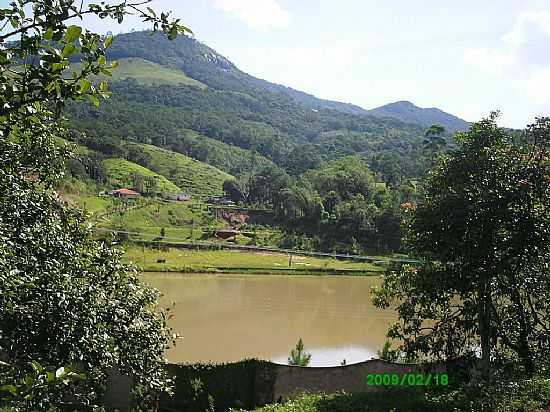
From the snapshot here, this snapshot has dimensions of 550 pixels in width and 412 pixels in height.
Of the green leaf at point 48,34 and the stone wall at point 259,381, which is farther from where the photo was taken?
the stone wall at point 259,381

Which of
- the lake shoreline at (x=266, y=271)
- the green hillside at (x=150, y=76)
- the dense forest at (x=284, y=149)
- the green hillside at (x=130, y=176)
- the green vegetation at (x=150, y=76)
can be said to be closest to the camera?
the lake shoreline at (x=266, y=271)

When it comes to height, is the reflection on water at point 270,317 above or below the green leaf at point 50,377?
below

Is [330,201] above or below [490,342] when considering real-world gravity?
above

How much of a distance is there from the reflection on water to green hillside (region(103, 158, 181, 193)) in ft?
131

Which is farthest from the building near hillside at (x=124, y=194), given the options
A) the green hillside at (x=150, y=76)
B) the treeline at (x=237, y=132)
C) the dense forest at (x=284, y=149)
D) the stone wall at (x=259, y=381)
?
the green hillside at (x=150, y=76)

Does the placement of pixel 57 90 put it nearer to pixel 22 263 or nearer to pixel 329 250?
pixel 22 263

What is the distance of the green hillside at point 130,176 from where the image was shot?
241ft

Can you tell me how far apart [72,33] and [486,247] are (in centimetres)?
750

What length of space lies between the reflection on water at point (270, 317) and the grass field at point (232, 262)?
206 centimetres

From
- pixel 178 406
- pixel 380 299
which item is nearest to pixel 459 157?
pixel 380 299

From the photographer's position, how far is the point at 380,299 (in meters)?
9.89

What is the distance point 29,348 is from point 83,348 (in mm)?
501

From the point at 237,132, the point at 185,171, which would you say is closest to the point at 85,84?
the point at 185,171

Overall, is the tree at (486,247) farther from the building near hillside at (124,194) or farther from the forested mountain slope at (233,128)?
the forested mountain slope at (233,128)
